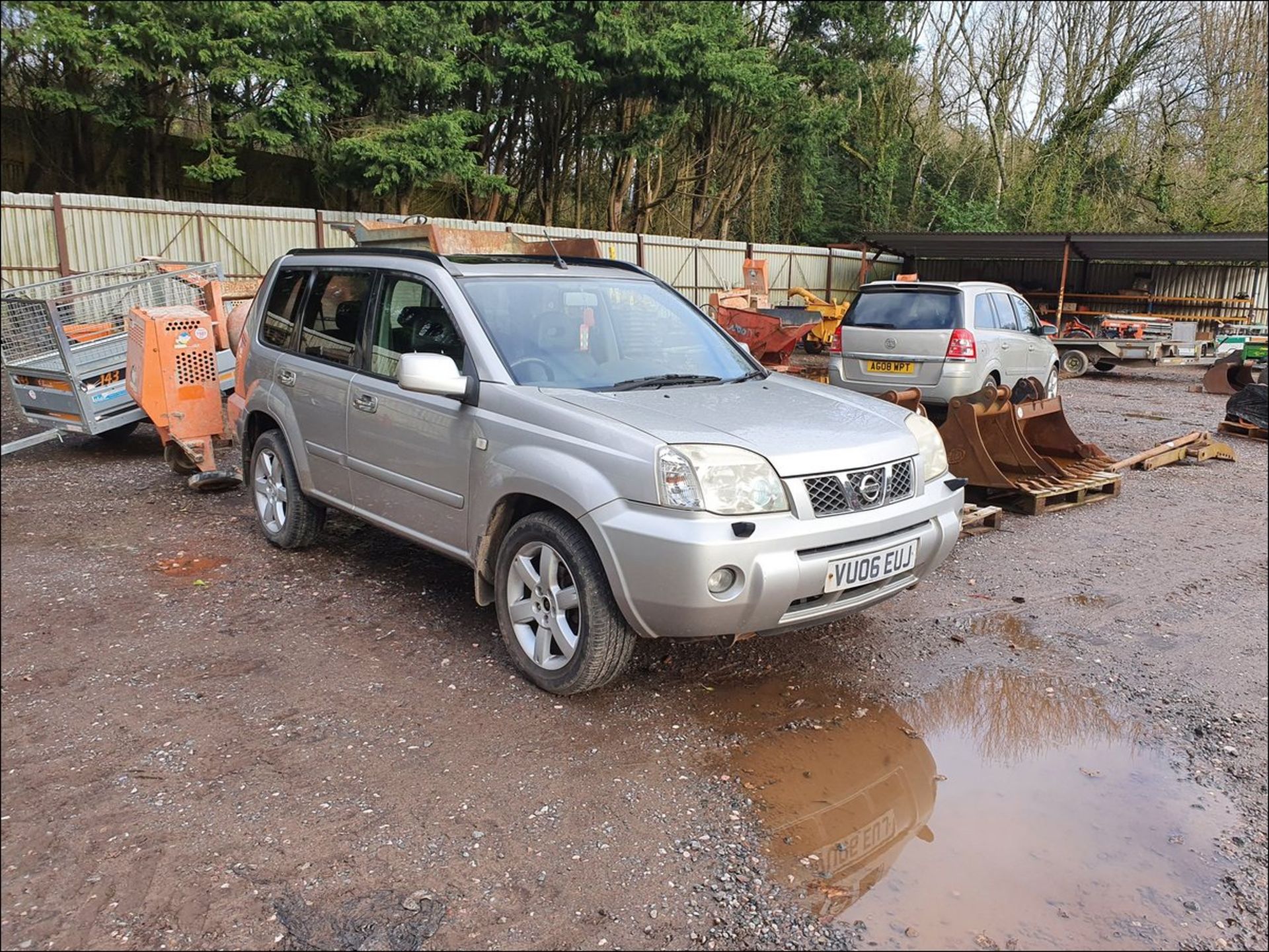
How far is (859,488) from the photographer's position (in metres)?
3.75

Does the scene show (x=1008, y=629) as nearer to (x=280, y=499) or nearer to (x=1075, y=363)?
(x=280, y=499)

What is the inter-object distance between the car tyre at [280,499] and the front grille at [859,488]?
3.34 m

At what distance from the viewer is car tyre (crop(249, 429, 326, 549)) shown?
5.64 metres

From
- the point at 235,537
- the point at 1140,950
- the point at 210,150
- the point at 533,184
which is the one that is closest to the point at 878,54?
the point at 533,184

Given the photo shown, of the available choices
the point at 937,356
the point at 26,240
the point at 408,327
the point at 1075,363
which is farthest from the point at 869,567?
the point at 1075,363

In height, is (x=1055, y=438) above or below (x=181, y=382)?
below

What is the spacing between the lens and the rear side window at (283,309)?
5.64 m

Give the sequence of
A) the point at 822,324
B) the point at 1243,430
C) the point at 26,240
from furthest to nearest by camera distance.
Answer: the point at 822,324, the point at 26,240, the point at 1243,430

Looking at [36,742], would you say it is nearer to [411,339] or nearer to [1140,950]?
[411,339]

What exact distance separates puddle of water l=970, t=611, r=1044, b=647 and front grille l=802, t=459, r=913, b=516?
4.17 feet

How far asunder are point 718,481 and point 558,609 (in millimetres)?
907

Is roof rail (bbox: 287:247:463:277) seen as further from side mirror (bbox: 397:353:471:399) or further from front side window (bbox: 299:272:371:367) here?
side mirror (bbox: 397:353:471:399)

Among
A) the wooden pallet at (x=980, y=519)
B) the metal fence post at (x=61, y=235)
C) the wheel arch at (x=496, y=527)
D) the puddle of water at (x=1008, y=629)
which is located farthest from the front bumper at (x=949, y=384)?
the metal fence post at (x=61, y=235)

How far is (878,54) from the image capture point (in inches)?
1081
